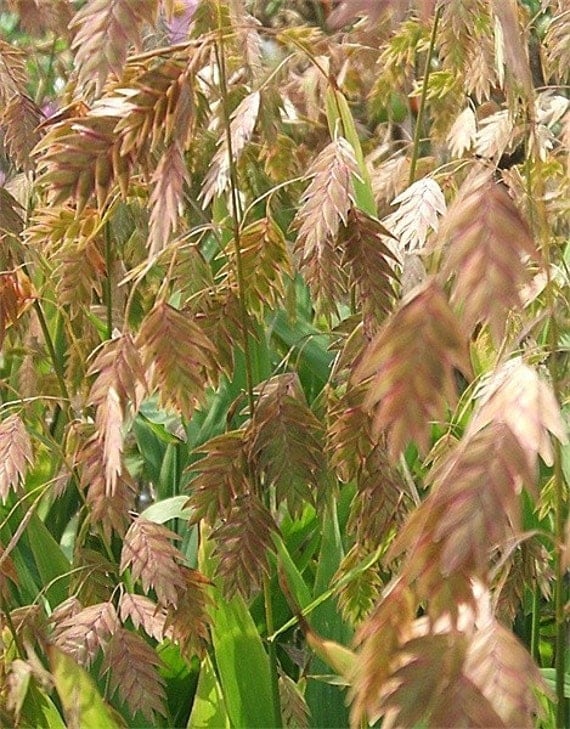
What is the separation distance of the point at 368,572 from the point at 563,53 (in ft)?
1.31

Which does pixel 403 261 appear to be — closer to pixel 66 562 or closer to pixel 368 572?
pixel 368 572

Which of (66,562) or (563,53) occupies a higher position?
(563,53)

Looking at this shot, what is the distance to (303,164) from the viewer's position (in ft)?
4.36

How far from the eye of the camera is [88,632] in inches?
31.5

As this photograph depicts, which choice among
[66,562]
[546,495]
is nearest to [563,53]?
[546,495]

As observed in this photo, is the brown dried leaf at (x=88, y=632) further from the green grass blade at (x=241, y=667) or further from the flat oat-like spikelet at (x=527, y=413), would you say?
the flat oat-like spikelet at (x=527, y=413)

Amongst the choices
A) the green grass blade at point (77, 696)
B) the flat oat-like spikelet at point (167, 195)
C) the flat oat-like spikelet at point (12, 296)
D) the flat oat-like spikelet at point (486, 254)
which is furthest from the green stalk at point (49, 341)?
the flat oat-like spikelet at point (486, 254)

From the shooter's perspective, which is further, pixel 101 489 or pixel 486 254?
pixel 101 489

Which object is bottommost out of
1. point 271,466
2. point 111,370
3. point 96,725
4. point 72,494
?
point 72,494

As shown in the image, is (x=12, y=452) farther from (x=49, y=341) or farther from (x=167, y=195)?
(x=167, y=195)

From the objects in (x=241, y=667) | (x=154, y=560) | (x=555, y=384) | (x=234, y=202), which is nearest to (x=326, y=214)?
(x=234, y=202)

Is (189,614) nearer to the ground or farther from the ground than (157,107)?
nearer to the ground

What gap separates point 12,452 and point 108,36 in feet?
1.26

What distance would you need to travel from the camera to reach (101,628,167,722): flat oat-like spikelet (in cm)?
80
